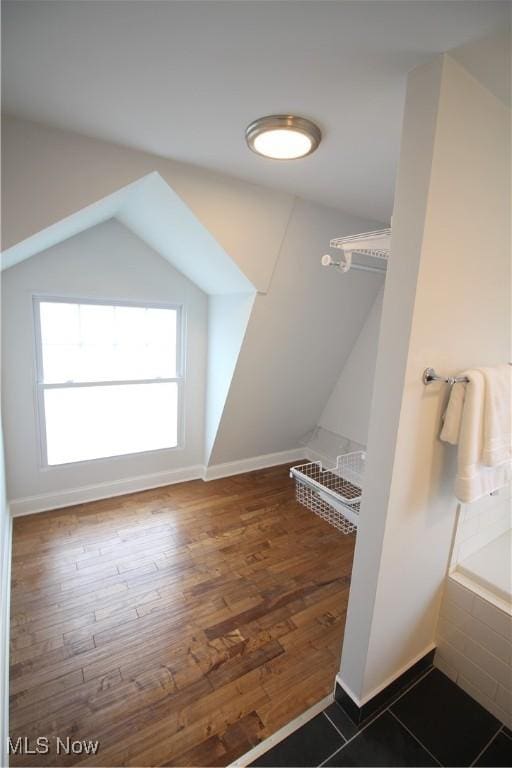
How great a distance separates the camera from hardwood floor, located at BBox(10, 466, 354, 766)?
1.32m

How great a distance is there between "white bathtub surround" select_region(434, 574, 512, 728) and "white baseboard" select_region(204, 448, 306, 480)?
7.09ft

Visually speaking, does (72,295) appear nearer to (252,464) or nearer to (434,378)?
(252,464)

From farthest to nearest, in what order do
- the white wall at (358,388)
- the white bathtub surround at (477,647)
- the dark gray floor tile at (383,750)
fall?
the white wall at (358,388) → the white bathtub surround at (477,647) → the dark gray floor tile at (383,750)

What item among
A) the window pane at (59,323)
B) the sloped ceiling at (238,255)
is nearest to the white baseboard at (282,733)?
the sloped ceiling at (238,255)

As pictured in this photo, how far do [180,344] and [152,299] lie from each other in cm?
45

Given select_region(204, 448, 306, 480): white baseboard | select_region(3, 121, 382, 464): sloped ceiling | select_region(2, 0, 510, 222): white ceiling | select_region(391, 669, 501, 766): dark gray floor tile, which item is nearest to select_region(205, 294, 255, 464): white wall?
select_region(3, 121, 382, 464): sloped ceiling

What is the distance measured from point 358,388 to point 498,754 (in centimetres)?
234

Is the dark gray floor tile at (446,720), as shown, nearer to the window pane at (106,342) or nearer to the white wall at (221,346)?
the white wall at (221,346)

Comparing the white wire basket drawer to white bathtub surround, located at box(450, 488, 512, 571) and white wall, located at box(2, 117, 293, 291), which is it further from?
white wall, located at box(2, 117, 293, 291)

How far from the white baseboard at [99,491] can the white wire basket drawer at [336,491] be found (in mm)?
1054

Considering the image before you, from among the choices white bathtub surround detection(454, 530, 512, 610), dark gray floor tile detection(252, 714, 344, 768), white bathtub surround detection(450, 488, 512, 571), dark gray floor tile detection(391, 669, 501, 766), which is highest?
white bathtub surround detection(450, 488, 512, 571)

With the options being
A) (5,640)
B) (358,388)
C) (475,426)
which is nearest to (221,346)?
(358,388)

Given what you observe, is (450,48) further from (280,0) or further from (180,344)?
(180,344)

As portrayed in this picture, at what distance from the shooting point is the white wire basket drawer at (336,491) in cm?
237
